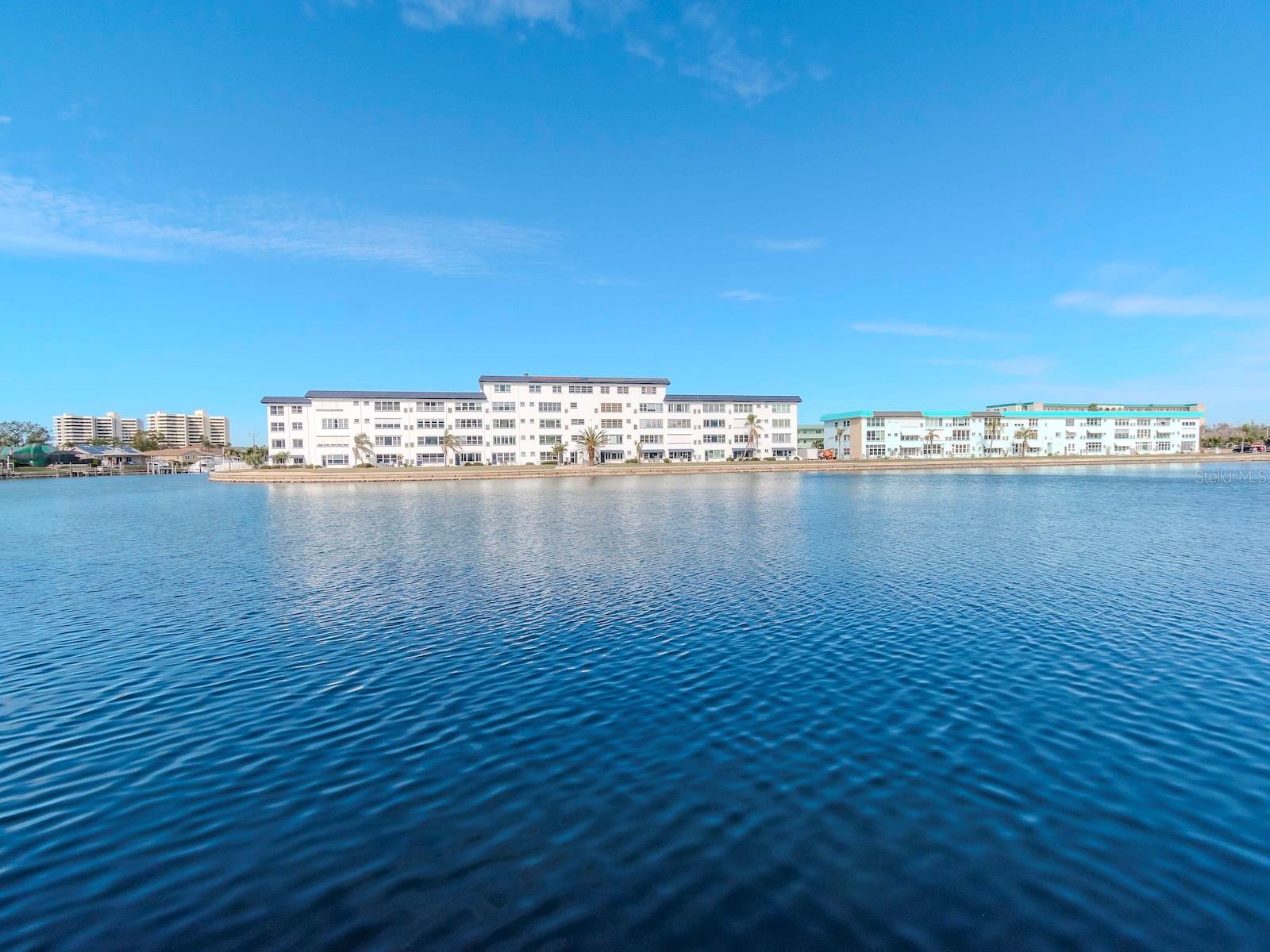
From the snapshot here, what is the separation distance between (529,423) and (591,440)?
12865 mm

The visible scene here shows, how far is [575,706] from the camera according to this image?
44.1ft

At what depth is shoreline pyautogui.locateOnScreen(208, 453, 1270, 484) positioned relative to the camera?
336 ft

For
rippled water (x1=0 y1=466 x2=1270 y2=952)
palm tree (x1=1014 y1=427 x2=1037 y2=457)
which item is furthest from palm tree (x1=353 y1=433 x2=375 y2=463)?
palm tree (x1=1014 y1=427 x2=1037 y2=457)

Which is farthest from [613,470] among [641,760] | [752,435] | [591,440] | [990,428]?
[990,428]

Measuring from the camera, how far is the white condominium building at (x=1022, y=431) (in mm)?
154750

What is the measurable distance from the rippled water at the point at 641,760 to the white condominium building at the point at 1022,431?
134m

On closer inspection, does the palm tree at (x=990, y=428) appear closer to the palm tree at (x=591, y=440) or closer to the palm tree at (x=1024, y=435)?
the palm tree at (x=1024, y=435)

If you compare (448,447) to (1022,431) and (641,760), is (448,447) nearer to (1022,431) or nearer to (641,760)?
(641,760)

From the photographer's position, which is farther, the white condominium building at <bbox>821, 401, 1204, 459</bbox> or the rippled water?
the white condominium building at <bbox>821, 401, 1204, 459</bbox>

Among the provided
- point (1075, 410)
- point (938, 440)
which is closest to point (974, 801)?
point (938, 440)

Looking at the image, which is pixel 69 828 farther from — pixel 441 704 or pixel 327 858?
pixel 441 704

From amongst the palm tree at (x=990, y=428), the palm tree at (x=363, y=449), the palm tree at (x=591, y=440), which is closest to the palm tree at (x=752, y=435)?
the palm tree at (x=591, y=440)

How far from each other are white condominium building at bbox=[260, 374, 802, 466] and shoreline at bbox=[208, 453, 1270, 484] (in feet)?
20.6

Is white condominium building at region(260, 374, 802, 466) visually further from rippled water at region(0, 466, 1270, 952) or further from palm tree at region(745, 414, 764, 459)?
rippled water at region(0, 466, 1270, 952)
